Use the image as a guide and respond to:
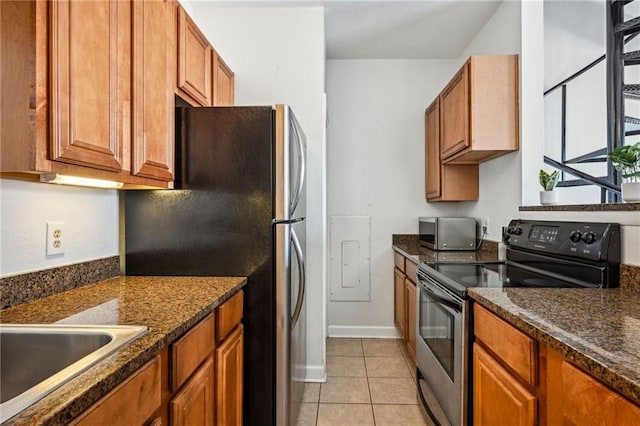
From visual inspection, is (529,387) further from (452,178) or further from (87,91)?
(452,178)

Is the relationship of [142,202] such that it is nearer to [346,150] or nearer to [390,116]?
[346,150]

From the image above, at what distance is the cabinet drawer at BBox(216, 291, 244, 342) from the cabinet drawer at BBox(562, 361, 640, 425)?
3.51 ft

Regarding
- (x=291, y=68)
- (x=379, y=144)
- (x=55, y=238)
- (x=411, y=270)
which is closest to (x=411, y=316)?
(x=411, y=270)

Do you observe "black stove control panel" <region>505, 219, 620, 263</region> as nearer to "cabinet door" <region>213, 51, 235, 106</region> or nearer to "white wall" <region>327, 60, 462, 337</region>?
"white wall" <region>327, 60, 462, 337</region>

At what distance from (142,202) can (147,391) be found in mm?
1064

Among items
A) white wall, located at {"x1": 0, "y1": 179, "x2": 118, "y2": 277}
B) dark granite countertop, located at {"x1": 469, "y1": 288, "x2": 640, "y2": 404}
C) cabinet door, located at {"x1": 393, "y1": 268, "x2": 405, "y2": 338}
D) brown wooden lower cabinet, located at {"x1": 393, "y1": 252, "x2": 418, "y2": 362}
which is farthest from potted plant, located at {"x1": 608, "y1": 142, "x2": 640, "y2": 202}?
white wall, located at {"x1": 0, "y1": 179, "x2": 118, "y2": 277}

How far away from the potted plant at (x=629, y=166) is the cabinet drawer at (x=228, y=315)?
164cm

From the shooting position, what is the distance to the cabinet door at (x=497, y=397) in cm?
103

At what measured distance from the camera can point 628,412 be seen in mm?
663

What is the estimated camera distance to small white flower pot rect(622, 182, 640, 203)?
4.60ft

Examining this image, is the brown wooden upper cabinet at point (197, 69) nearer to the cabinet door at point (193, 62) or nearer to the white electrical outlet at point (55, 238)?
the cabinet door at point (193, 62)

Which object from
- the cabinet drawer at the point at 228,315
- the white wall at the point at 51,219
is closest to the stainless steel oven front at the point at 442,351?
the cabinet drawer at the point at 228,315

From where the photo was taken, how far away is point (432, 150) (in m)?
3.15

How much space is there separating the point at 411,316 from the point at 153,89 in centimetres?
219
